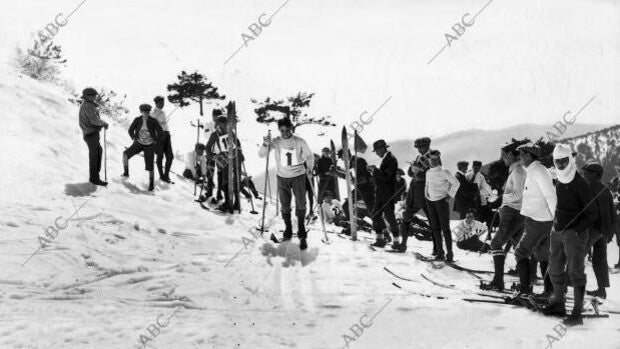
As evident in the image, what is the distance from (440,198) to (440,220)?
362mm

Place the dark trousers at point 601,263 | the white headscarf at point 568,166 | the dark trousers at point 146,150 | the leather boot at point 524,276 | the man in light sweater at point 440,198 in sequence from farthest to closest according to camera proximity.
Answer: the dark trousers at point 146,150 → the man in light sweater at point 440,198 → the dark trousers at point 601,263 → the leather boot at point 524,276 → the white headscarf at point 568,166

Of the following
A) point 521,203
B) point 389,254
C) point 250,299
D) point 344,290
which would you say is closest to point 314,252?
point 389,254

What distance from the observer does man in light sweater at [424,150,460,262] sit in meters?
8.80

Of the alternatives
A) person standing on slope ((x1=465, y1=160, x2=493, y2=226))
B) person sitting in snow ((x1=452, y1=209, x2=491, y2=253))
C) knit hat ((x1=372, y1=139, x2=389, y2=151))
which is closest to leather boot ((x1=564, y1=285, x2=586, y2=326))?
knit hat ((x1=372, y1=139, x2=389, y2=151))

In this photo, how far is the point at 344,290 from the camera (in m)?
6.99

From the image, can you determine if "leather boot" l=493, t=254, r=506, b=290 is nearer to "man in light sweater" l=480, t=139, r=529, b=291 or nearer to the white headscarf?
"man in light sweater" l=480, t=139, r=529, b=291

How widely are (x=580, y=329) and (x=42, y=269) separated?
19.4 ft

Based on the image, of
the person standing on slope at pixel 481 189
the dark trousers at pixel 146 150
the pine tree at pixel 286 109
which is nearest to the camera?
the dark trousers at pixel 146 150

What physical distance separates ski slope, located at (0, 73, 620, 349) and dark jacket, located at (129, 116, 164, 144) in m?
1.06

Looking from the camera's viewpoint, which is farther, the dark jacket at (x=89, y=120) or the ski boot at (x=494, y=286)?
the dark jacket at (x=89, y=120)

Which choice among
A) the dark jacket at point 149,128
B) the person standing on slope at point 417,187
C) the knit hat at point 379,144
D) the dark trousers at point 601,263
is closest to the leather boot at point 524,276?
the dark trousers at point 601,263

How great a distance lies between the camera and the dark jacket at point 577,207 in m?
5.47

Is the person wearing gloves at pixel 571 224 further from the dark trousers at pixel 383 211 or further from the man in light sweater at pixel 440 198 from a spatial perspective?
the dark trousers at pixel 383 211

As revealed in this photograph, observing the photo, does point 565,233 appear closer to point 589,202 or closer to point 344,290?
point 589,202
